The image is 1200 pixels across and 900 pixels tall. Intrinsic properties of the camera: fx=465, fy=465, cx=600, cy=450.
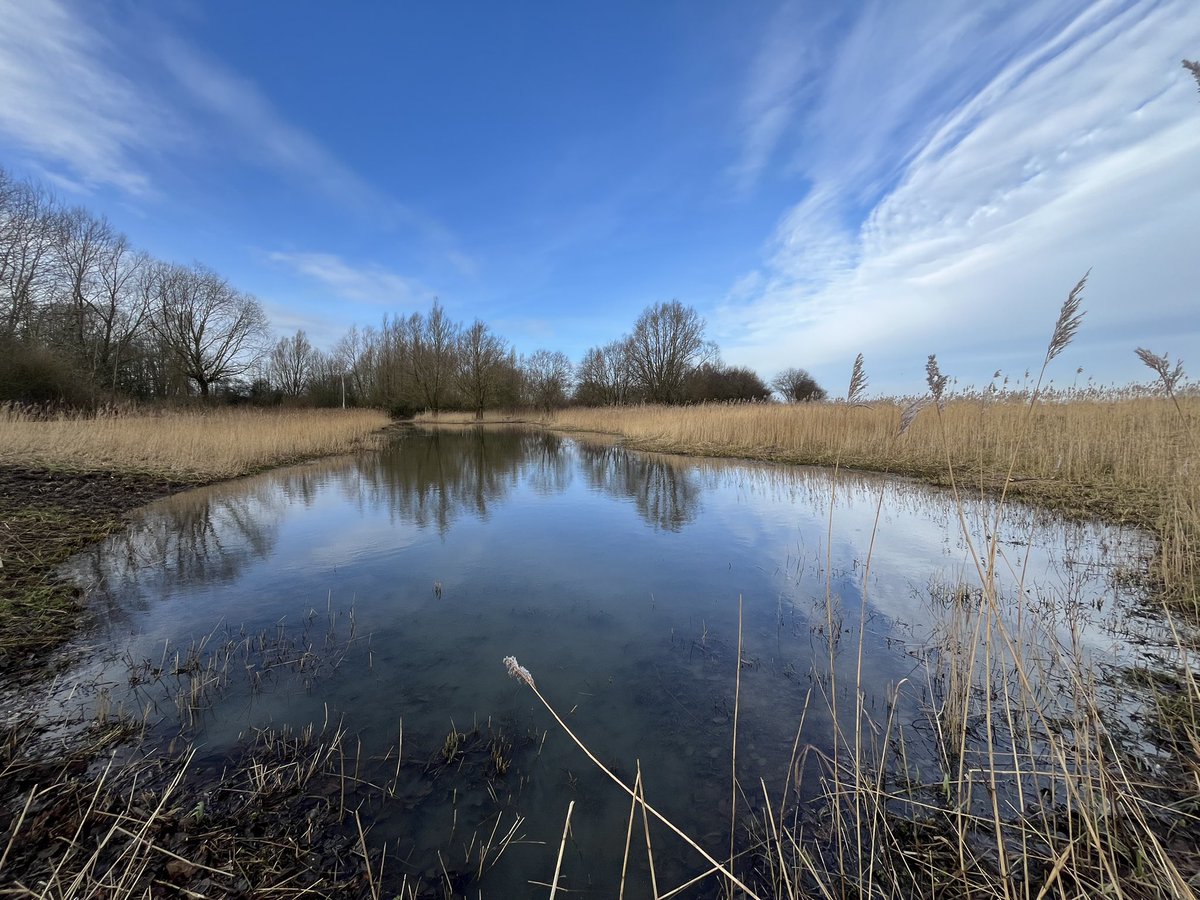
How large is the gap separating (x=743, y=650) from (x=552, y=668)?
1.21 metres

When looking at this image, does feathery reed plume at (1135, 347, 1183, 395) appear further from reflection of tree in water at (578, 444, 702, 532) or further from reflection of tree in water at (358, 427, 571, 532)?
reflection of tree in water at (358, 427, 571, 532)

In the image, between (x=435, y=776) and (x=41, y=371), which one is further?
(x=41, y=371)

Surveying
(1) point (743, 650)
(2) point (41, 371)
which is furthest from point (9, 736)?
(2) point (41, 371)

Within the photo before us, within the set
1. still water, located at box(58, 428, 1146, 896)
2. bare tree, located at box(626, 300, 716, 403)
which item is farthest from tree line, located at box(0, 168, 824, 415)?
still water, located at box(58, 428, 1146, 896)

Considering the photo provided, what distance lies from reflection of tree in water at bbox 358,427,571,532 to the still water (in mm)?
748

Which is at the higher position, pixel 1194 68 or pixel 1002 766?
pixel 1194 68

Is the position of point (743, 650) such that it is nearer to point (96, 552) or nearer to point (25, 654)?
point (25, 654)

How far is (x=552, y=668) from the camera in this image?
2.82 metres

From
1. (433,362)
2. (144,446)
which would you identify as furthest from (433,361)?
(144,446)

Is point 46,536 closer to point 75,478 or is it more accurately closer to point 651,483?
point 75,478

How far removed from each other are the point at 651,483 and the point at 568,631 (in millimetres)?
6060

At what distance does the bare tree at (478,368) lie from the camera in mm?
34594

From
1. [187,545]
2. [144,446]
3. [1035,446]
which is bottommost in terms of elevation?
[187,545]

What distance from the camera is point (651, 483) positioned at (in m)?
9.18
